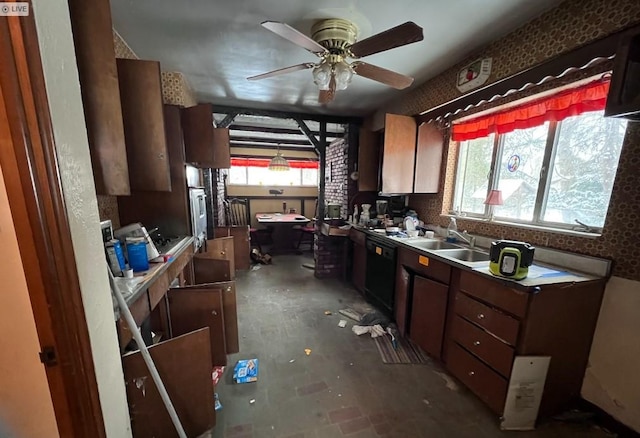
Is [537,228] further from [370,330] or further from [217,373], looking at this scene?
[217,373]

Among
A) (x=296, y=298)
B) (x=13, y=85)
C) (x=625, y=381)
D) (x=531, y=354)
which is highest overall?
(x=13, y=85)

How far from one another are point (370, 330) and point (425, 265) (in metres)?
0.86

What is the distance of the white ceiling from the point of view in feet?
4.99

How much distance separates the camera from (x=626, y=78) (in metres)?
1.11

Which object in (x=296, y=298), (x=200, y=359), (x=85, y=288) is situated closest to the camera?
(x=85, y=288)

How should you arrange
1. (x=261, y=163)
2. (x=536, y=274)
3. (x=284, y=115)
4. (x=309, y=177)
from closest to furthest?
(x=536, y=274) → (x=284, y=115) → (x=261, y=163) → (x=309, y=177)

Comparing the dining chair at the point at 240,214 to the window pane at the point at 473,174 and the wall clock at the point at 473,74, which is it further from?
the wall clock at the point at 473,74

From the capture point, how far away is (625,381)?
1.36 meters

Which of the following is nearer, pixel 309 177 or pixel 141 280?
pixel 141 280

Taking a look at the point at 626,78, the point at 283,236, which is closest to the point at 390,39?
the point at 626,78

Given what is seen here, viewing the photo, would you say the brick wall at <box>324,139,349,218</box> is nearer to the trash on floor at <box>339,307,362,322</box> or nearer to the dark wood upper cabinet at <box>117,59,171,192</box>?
the trash on floor at <box>339,307,362,322</box>

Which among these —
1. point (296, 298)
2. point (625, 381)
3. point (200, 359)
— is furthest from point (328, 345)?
point (625, 381)

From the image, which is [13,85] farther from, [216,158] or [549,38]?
[549,38]

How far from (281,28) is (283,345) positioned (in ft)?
7.44
